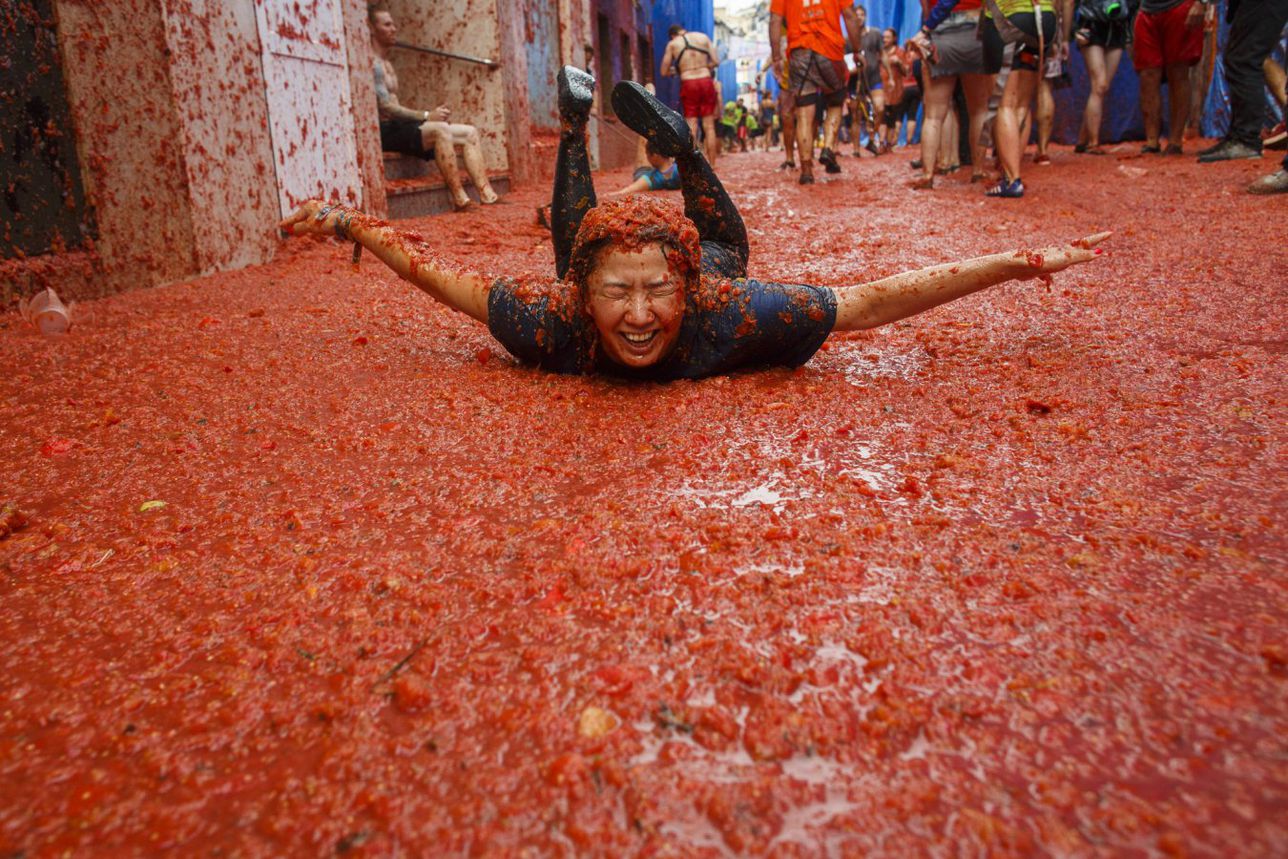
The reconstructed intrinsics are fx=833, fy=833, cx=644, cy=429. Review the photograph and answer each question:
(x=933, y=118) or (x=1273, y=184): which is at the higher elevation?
(x=933, y=118)

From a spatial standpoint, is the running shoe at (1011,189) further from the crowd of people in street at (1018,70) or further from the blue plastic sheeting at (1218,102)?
the blue plastic sheeting at (1218,102)

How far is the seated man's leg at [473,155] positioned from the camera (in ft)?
24.3

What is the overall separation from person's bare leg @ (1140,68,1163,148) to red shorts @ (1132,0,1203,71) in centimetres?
23

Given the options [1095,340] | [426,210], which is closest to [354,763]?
[1095,340]

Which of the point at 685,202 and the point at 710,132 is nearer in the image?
the point at 685,202

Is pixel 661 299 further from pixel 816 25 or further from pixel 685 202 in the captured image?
pixel 816 25

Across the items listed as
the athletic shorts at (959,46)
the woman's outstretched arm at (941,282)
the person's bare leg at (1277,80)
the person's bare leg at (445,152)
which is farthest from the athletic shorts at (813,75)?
the woman's outstretched arm at (941,282)

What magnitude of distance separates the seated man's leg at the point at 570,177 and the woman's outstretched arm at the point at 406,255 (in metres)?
0.38

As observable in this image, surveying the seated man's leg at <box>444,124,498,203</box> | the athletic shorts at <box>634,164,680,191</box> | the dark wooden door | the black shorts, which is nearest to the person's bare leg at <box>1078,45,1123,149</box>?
the athletic shorts at <box>634,164,680,191</box>

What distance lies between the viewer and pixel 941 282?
2.54 meters

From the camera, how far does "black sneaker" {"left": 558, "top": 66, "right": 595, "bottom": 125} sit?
9.71 feet

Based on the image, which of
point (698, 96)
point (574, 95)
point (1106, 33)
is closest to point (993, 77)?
point (1106, 33)

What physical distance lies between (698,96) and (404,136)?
4284 mm

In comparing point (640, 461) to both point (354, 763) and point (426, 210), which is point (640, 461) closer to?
point (354, 763)
